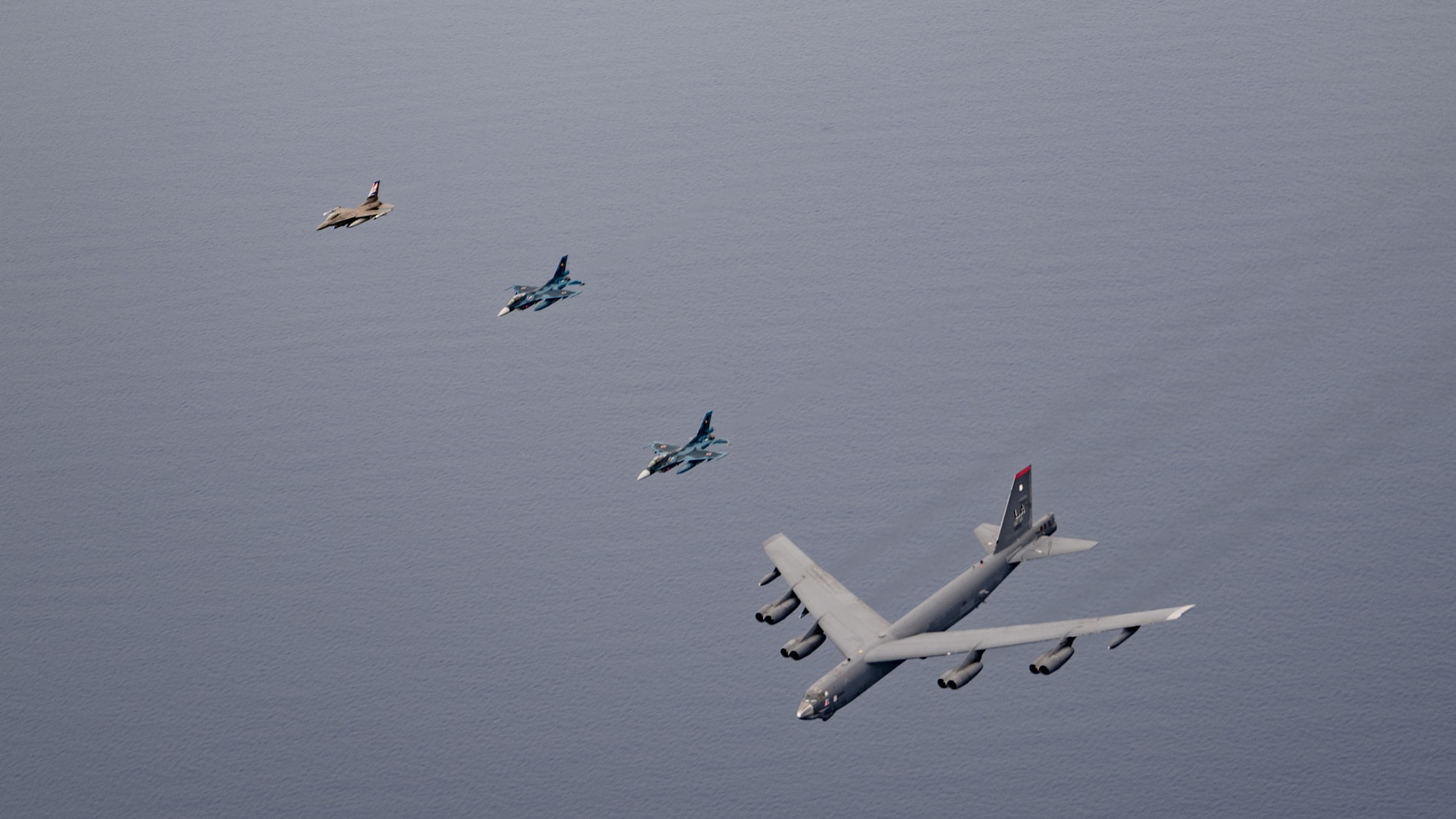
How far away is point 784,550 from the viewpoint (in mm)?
178875

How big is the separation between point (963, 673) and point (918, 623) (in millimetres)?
6333

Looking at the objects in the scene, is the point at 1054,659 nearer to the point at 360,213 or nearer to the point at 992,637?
the point at 992,637

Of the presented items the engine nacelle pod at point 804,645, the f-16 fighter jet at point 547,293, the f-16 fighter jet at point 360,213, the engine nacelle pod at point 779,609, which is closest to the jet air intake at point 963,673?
the engine nacelle pod at point 804,645

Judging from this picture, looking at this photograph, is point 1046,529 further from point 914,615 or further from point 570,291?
point 570,291

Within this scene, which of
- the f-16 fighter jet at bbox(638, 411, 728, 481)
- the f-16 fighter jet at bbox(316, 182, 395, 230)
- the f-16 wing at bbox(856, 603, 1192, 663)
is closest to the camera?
the f-16 wing at bbox(856, 603, 1192, 663)

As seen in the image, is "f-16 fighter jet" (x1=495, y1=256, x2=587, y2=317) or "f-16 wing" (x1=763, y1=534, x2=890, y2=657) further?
"f-16 fighter jet" (x1=495, y1=256, x2=587, y2=317)

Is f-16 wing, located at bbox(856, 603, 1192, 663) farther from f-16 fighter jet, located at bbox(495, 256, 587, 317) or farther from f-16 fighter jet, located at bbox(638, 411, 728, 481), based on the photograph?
f-16 fighter jet, located at bbox(495, 256, 587, 317)

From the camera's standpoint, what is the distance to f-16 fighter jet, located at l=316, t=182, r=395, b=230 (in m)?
182

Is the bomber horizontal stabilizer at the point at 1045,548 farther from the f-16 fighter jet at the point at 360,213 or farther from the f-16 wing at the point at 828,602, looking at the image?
the f-16 fighter jet at the point at 360,213

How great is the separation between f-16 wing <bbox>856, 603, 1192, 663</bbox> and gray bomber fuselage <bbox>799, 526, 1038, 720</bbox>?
104 centimetres

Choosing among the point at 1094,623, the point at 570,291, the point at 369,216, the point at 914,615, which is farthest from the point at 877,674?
the point at 369,216

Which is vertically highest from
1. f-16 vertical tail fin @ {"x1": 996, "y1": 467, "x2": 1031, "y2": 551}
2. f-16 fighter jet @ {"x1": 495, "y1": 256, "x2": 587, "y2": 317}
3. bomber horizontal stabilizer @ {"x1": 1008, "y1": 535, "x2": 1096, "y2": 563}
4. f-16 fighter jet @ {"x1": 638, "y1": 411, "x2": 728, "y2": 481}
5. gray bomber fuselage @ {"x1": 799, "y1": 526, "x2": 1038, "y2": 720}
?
f-16 fighter jet @ {"x1": 495, "y1": 256, "x2": 587, "y2": 317}

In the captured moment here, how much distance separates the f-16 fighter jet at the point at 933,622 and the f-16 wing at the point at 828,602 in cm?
6

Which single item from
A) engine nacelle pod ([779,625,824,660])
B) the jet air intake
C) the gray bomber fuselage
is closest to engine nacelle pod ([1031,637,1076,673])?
the jet air intake
